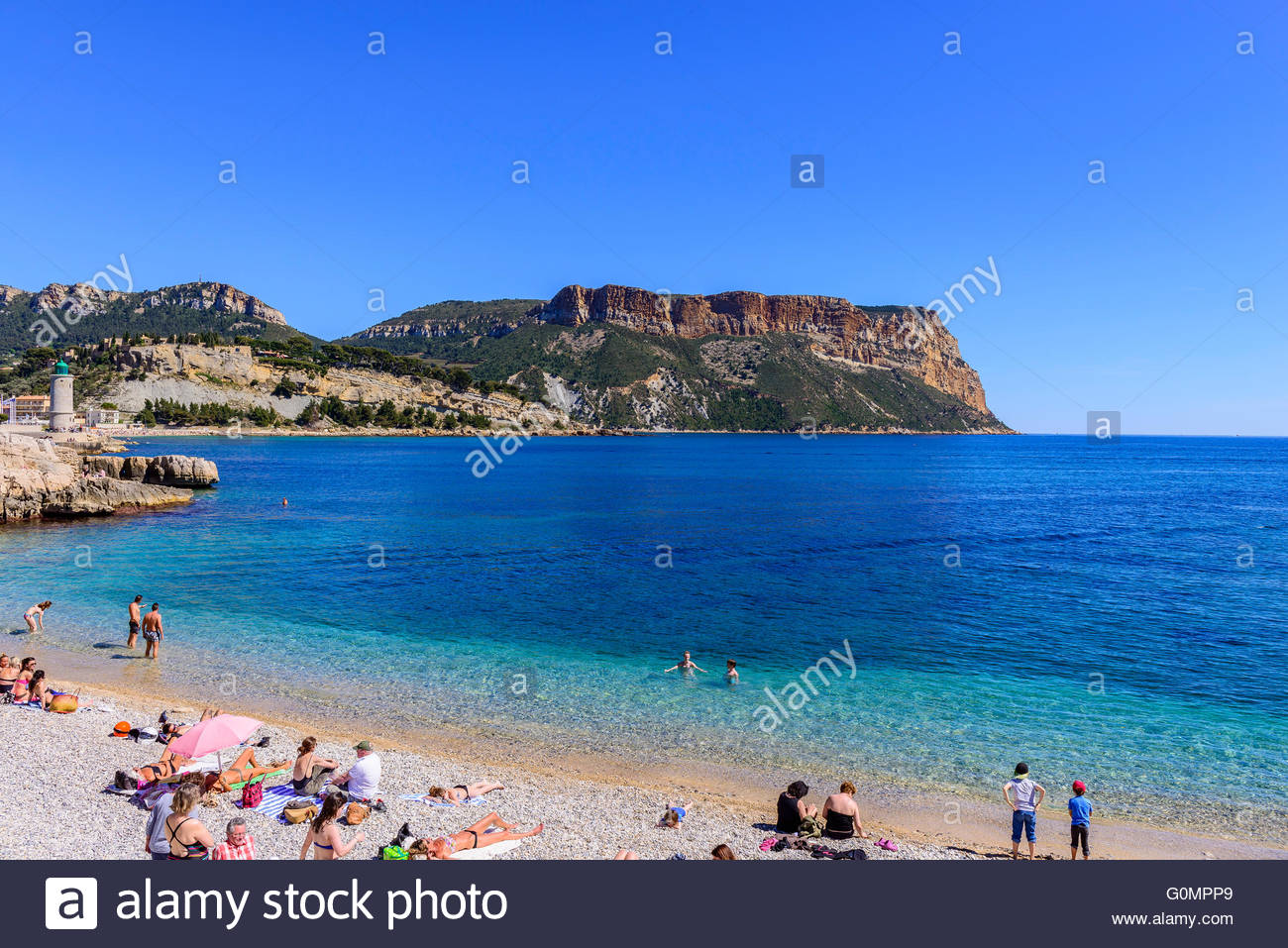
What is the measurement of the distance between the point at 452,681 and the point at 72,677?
10320 mm

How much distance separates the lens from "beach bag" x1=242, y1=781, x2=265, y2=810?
1255 cm

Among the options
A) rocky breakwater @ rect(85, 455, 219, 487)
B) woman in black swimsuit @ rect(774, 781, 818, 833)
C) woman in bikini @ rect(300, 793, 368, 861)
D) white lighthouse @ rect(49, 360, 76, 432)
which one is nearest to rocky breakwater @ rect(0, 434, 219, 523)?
rocky breakwater @ rect(85, 455, 219, 487)

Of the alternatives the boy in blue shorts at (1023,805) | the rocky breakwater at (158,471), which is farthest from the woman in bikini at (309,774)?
the rocky breakwater at (158,471)

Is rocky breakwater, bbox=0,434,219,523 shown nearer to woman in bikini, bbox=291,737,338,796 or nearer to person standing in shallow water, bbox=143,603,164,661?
person standing in shallow water, bbox=143,603,164,661

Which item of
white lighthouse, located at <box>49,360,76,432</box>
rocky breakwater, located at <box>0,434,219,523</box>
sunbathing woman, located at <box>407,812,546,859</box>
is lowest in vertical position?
sunbathing woman, located at <box>407,812,546,859</box>

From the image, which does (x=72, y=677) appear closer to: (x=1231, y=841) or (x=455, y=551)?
(x=455, y=551)

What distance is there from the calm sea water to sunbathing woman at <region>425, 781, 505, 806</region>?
3.67 meters

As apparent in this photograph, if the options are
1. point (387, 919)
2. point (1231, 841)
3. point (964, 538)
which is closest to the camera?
point (387, 919)

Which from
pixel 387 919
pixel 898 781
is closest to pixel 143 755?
pixel 387 919

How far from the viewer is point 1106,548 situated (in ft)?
147

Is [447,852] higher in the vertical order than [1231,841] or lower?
higher

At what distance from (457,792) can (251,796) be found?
3472 millimetres

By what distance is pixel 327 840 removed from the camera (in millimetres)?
10398

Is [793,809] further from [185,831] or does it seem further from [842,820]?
[185,831]
